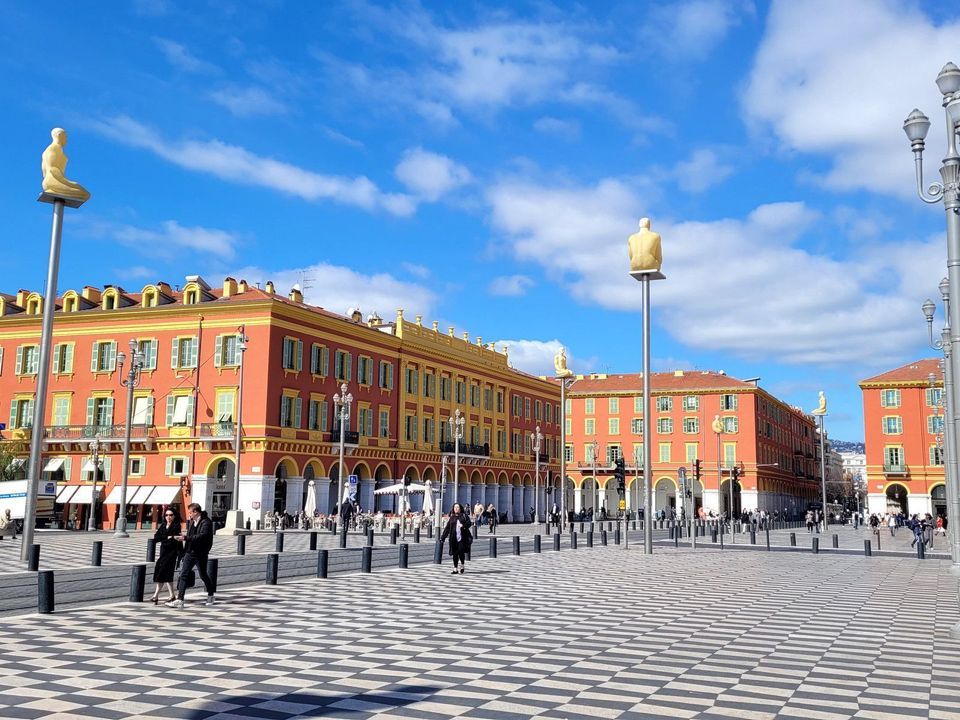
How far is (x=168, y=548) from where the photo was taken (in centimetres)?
1488

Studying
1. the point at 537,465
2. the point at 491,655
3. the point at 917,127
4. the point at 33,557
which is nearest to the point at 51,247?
the point at 33,557

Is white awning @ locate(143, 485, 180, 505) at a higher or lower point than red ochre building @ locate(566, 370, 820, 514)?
lower

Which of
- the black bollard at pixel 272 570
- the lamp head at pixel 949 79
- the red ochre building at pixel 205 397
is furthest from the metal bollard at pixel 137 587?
the red ochre building at pixel 205 397

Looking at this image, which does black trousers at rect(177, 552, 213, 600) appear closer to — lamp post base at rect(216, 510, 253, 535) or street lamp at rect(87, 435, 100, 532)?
lamp post base at rect(216, 510, 253, 535)

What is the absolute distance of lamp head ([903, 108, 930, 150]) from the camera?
13.5 m

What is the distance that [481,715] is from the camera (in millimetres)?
7789

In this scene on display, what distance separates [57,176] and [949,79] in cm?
1799

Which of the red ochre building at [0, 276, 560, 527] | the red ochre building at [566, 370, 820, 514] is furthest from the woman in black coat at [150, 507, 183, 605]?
the red ochre building at [566, 370, 820, 514]

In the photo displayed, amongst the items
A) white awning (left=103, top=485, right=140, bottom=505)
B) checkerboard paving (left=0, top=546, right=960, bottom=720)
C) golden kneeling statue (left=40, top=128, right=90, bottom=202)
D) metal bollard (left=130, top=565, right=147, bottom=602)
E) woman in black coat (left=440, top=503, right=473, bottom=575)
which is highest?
golden kneeling statue (left=40, top=128, right=90, bottom=202)

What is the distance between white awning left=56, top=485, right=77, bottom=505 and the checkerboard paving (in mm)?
36255

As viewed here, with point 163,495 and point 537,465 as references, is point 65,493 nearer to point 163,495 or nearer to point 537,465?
point 163,495

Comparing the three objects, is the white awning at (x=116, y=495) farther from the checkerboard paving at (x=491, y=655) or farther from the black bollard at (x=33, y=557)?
the checkerboard paving at (x=491, y=655)

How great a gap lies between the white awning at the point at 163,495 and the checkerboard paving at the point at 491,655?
33.0 metres

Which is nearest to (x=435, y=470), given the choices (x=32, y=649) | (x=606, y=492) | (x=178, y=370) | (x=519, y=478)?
(x=519, y=478)
